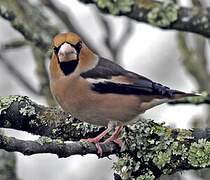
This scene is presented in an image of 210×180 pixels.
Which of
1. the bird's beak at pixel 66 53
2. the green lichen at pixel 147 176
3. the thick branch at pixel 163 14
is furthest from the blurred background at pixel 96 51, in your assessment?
the bird's beak at pixel 66 53

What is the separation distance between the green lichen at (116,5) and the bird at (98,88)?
42cm

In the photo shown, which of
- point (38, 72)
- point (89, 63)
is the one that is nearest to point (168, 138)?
point (89, 63)

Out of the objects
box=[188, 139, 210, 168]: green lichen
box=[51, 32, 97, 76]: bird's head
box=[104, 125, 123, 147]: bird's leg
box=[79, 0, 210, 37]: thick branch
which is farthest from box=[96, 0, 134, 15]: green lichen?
box=[188, 139, 210, 168]: green lichen

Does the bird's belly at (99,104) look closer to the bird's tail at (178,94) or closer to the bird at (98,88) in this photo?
the bird at (98,88)

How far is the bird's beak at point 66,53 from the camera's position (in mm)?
3762

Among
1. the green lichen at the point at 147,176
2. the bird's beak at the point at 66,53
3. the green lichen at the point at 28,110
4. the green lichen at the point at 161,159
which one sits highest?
the bird's beak at the point at 66,53

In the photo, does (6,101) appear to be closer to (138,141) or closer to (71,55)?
(71,55)

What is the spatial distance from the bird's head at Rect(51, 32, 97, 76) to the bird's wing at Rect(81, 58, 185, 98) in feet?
0.21

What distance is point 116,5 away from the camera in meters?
4.33

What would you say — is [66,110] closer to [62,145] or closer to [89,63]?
[89,63]

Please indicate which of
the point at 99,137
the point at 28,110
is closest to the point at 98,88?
the point at 99,137

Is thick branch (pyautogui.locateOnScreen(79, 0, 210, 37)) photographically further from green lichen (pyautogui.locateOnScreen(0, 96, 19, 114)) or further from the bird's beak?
green lichen (pyautogui.locateOnScreen(0, 96, 19, 114))

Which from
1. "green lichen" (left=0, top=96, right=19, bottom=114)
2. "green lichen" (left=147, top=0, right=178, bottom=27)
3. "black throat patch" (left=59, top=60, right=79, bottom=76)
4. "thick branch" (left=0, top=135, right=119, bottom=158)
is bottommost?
"thick branch" (left=0, top=135, right=119, bottom=158)

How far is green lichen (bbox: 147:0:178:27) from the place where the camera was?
4.34 metres
